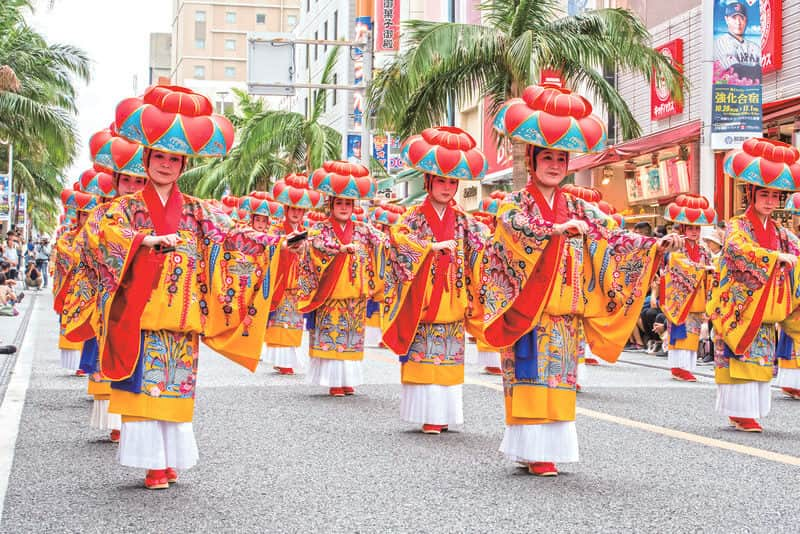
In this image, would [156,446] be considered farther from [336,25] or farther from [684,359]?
[336,25]

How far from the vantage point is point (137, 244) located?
19.5ft

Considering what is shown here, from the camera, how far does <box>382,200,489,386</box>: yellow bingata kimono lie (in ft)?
27.8

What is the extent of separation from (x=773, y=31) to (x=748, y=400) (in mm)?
11472

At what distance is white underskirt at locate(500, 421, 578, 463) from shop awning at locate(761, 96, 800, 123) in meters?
11.9

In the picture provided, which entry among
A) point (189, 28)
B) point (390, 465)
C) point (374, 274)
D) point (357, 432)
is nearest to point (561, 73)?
point (374, 274)

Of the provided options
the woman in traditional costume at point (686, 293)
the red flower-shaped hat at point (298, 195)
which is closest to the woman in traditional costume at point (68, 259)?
the red flower-shaped hat at point (298, 195)

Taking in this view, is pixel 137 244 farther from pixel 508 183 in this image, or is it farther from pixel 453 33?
pixel 508 183

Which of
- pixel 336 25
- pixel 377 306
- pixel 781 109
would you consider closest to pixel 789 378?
pixel 781 109

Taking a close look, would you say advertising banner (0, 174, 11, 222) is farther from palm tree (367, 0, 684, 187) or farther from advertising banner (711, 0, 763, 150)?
advertising banner (711, 0, 763, 150)

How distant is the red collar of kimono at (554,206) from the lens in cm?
665

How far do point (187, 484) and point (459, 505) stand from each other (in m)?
1.50

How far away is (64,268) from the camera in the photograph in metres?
10.9

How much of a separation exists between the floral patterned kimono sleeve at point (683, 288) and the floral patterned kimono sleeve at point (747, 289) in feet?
14.4

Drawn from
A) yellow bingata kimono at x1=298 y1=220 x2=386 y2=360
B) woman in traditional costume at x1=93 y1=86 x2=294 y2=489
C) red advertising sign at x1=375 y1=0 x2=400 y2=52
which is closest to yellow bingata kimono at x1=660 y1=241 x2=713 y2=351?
yellow bingata kimono at x1=298 y1=220 x2=386 y2=360
